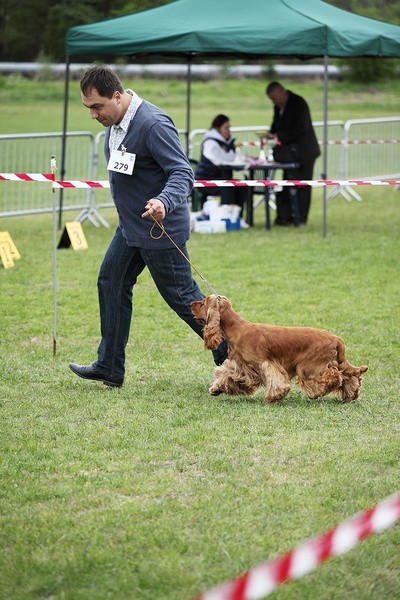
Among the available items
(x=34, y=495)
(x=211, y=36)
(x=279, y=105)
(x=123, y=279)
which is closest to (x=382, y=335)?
(x=123, y=279)

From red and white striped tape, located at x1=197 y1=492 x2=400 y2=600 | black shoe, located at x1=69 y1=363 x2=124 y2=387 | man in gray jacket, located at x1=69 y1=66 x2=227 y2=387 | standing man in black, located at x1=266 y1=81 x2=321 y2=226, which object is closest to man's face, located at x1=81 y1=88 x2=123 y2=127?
man in gray jacket, located at x1=69 y1=66 x2=227 y2=387

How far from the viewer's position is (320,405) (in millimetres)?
5746

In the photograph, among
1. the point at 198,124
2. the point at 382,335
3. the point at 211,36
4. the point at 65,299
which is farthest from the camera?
the point at 198,124

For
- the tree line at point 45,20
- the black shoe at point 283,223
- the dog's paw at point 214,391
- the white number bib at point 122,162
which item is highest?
the tree line at point 45,20

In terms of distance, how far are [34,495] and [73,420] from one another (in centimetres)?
113

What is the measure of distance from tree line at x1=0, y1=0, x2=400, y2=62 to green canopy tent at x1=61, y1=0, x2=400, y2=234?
28.2m

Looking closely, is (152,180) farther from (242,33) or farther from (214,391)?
(242,33)

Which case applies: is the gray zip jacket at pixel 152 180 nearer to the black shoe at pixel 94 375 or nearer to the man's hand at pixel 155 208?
the man's hand at pixel 155 208

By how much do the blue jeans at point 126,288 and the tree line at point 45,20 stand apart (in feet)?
117

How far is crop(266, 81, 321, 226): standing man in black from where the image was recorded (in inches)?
543

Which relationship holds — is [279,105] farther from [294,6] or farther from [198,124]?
[198,124]

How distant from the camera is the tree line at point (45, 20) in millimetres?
41250

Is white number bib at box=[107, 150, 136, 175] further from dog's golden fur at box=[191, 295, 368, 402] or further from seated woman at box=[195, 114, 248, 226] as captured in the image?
seated woman at box=[195, 114, 248, 226]

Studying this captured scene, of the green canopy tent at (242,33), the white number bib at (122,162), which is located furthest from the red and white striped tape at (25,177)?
the green canopy tent at (242,33)
